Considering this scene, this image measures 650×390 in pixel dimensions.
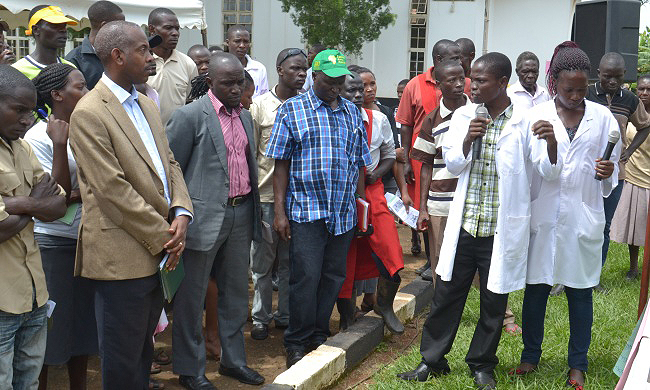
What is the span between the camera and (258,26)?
99.7 feet

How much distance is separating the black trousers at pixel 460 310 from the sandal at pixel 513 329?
1.23 metres

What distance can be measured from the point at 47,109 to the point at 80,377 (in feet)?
5.54

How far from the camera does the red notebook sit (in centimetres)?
589

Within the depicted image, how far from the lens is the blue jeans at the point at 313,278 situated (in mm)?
5543

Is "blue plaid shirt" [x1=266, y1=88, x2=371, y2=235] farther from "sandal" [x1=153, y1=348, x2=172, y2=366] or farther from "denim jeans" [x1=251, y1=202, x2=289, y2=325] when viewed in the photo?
"sandal" [x1=153, y1=348, x2=172, y2=366]

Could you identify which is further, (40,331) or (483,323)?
(483,323)

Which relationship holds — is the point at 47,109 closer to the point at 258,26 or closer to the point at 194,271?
the point at 194,271

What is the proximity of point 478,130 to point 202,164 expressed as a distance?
1821 millimetres

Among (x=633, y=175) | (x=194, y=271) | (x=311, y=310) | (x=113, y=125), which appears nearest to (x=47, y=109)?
(x=113, y=125)

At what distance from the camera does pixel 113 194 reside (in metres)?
3.88

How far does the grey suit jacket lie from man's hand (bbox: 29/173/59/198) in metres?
1.25

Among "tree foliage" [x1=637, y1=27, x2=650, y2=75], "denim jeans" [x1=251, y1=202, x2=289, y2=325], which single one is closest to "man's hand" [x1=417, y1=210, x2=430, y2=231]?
"denim jeans" [x1=251, y1=202, x2=289, y2=325]

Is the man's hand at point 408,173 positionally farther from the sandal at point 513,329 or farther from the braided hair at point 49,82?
the braided hair at point 49,82

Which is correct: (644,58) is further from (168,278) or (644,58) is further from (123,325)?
(123,325)
